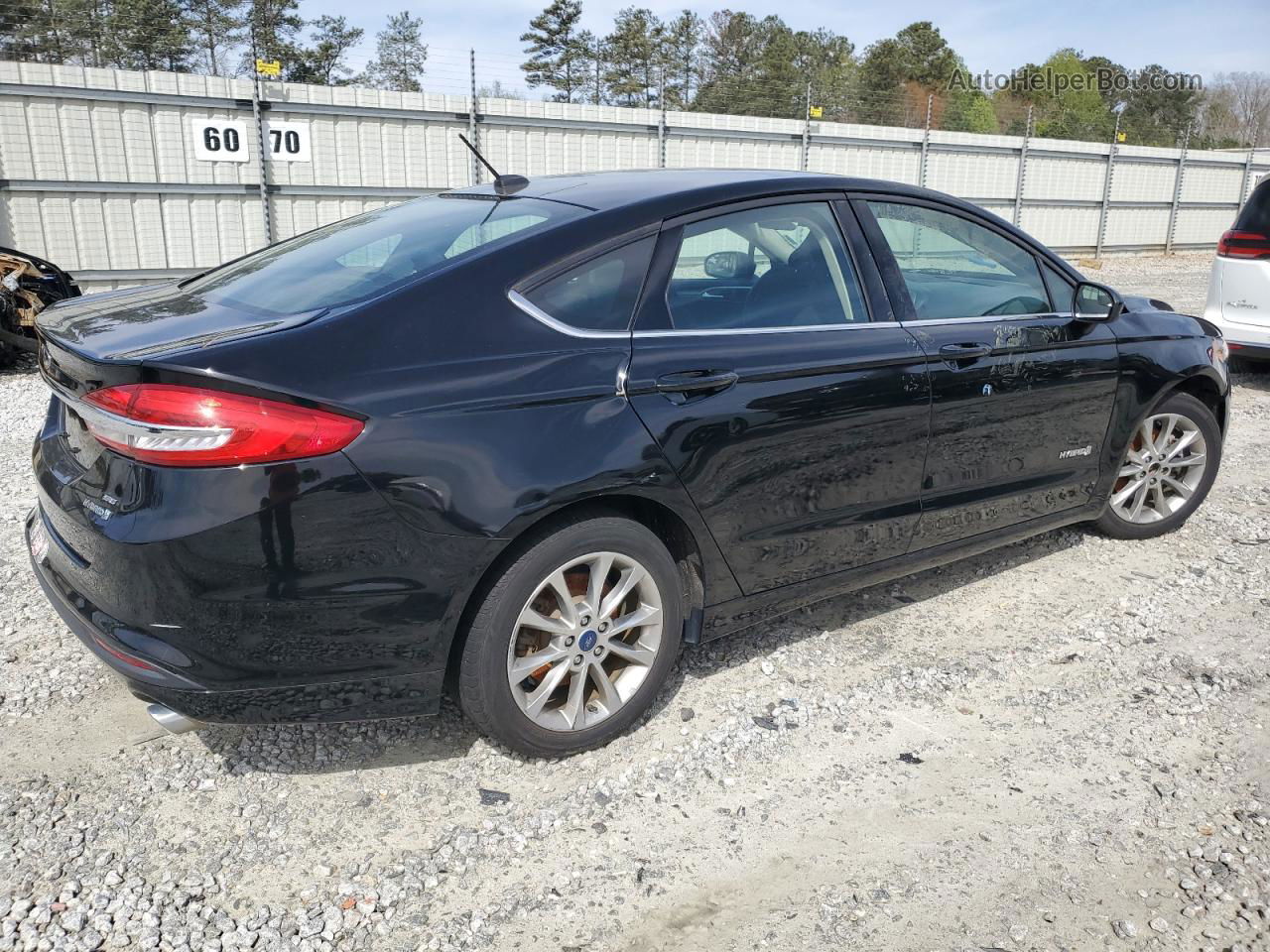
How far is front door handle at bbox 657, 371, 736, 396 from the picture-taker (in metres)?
2.86

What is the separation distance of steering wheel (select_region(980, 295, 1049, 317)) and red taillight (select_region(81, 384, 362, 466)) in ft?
8.55

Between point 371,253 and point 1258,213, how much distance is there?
7609 mm

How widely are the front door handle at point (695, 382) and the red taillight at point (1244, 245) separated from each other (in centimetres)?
661

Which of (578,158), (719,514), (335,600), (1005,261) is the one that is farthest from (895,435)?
(578,158)

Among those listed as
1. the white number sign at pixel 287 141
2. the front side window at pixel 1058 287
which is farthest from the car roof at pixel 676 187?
the white number sign at pixel 287 141

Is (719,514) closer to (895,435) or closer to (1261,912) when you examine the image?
(895,435)

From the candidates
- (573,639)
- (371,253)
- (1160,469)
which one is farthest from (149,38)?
(573,639)

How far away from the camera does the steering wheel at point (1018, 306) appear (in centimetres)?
383

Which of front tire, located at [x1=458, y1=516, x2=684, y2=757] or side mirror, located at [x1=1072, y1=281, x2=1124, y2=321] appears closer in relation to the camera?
front tire, located at [x1=458, y1=516, x2=684, y2=757]

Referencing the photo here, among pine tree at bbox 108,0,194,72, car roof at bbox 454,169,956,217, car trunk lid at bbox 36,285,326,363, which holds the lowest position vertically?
car trunk lid at bbox 36,285,326,363

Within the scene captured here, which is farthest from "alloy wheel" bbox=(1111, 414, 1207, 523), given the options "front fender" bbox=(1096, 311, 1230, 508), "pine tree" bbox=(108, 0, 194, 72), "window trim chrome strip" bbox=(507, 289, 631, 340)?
"pine tree" bbox=(108, 0, 194, 72)

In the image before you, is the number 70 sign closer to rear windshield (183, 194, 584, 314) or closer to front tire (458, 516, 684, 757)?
rear windshield (183, 194, 584, 314)

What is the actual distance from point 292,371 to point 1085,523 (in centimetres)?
397

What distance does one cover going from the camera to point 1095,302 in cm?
417
